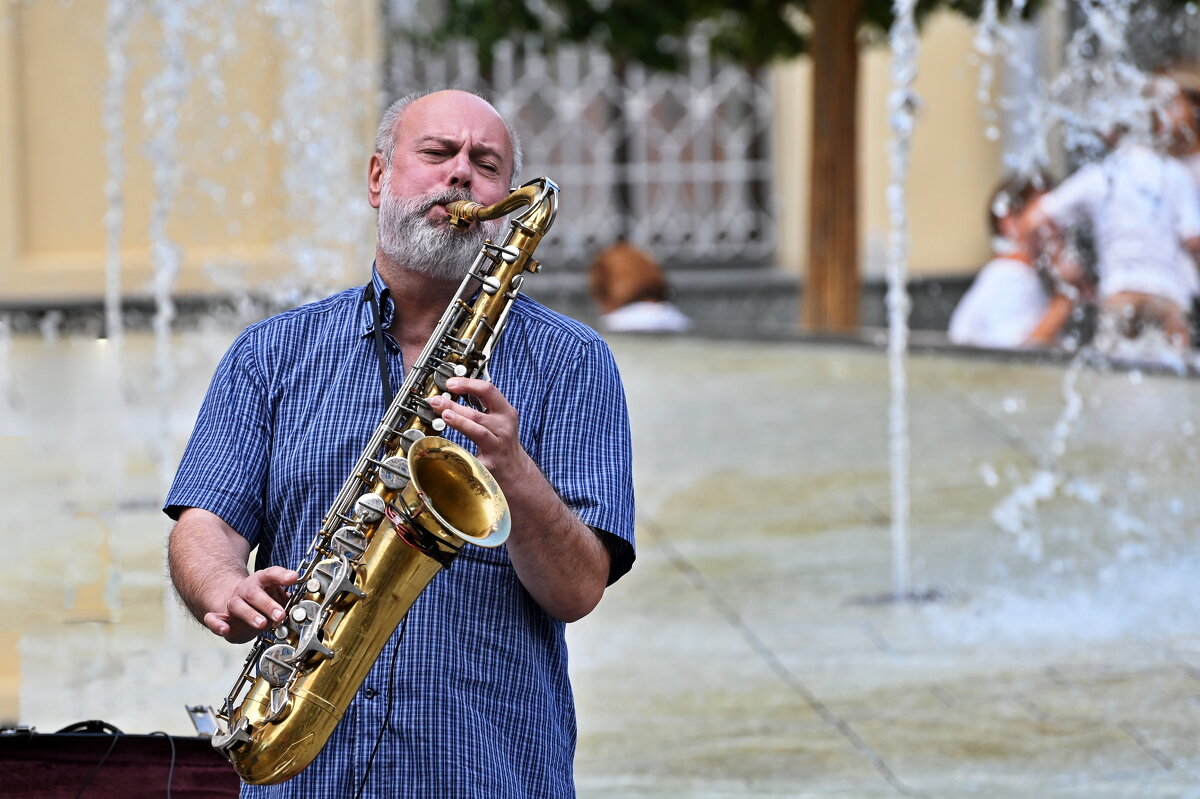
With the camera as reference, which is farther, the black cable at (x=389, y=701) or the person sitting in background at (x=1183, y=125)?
the person sitting in background at (x=1183, y=125)

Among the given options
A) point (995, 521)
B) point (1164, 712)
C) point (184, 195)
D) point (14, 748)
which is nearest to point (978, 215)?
point (184, 195)

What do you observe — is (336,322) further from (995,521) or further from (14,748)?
(995,521)

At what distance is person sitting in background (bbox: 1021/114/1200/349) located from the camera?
7641 millimetres

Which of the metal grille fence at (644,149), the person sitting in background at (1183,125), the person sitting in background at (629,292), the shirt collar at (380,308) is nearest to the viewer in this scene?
the shirt collar at (380,308)

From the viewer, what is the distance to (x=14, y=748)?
2.72m

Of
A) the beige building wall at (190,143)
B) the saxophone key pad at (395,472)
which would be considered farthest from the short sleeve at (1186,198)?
the beige building wall at (190,143)

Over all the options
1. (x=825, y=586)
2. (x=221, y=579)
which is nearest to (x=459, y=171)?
(x=221, y=579)

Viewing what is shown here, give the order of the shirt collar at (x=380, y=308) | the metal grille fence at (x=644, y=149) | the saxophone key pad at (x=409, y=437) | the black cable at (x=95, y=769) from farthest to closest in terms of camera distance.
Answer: the metal grille fence at (x=644, y=149) < the black cable at (x=95, y=769) < the shirt collar at (x=380, y=308) < the saxophone key pad at (x=409, y=437)

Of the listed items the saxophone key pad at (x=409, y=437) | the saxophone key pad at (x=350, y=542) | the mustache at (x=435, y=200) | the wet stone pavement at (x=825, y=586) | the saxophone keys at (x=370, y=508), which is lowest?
the wet stone pavement at (x=825, y=586)

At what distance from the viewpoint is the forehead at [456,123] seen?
2279 millimetres

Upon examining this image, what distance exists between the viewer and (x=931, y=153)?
1403cm

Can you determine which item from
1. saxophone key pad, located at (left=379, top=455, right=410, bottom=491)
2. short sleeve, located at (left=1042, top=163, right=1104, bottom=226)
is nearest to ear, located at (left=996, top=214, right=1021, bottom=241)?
short sleeve, located at (left=1042, top=163, right=1104, bottom=226)

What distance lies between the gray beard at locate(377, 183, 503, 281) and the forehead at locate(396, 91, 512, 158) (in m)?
0.08

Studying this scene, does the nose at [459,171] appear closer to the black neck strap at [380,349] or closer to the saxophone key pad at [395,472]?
the black neck strap at [380,349]
